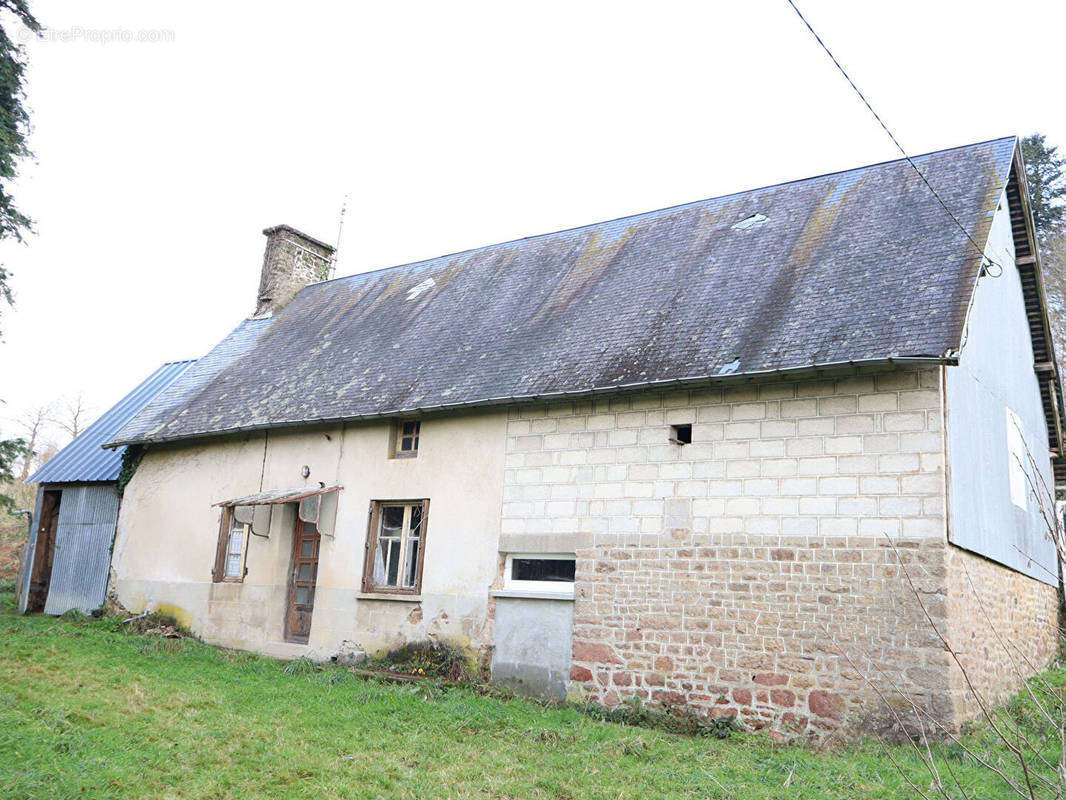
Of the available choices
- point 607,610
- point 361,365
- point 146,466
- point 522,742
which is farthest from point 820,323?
point 146,466

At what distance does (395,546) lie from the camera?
1283 cm

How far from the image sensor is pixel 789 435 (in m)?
9.66

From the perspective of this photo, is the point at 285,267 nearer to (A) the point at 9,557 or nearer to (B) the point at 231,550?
(B) the point at 231,550

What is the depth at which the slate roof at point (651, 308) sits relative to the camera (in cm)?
1003

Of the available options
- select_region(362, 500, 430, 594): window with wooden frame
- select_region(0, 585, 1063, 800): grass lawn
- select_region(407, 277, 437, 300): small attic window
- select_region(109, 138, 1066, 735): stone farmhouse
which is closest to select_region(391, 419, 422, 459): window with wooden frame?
select_region(109, 138, 1066, 735): stone farmhouse

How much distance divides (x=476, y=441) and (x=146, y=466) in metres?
7.68

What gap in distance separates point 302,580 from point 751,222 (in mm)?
8826

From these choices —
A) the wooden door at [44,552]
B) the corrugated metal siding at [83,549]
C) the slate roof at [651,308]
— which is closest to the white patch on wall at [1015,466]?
the slate roof at [651,308]

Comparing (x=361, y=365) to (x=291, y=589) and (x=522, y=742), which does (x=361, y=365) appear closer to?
(x=291, y=589)

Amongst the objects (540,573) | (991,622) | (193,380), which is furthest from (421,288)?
(991,622)

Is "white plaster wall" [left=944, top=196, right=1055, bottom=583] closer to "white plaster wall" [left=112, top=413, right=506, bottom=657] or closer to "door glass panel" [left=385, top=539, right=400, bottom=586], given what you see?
"white plaster wall" [left=112, top=413, right=506, bottom=657]

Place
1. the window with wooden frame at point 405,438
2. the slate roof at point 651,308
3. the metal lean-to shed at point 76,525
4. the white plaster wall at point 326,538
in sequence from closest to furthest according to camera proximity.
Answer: the slate roof at point 651,308 → the white plaster wall at point 326,538 → the window with wooden frame at point 405,438 → the metal lean-to shed at point 76,525

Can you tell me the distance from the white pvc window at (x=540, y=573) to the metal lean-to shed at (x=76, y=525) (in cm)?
906

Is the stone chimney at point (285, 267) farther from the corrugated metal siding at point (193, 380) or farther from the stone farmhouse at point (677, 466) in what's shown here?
the stone farmhouse at point (677, 466)
